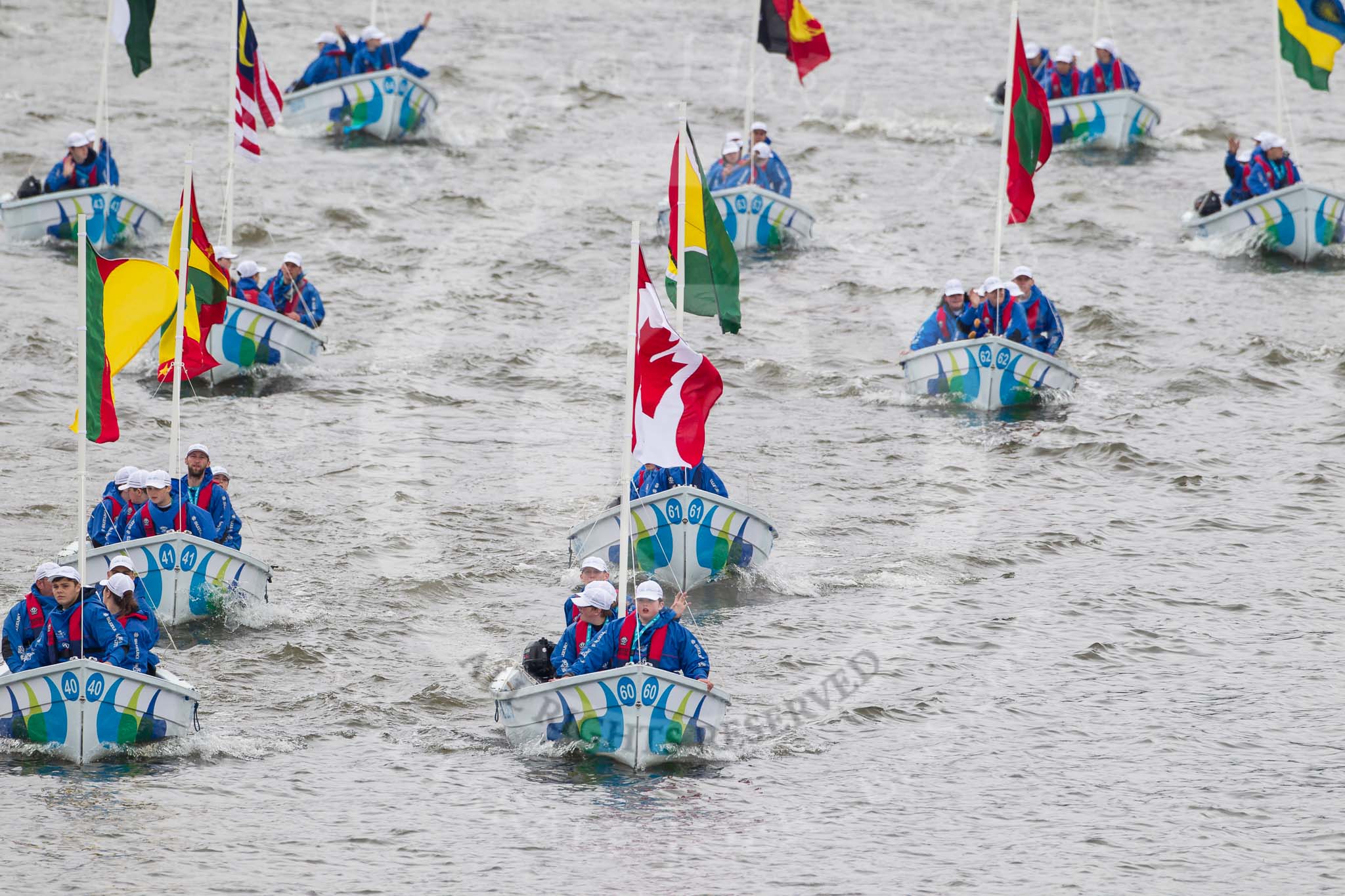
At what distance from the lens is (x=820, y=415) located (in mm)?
29828

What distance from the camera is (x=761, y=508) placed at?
26.0m

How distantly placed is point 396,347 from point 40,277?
639 centimetres

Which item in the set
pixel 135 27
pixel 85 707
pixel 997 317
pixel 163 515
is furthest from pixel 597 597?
pixel 135 27

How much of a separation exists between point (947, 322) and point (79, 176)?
1528 cm

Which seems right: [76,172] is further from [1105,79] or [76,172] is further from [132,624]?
[1105,79]

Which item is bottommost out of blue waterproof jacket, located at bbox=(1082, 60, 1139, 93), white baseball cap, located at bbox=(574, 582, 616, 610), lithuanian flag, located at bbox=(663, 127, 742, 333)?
white baseball cap, located at bbox=(574, 582, 616, 610)

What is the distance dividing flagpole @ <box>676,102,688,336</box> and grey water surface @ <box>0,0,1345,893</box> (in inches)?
146

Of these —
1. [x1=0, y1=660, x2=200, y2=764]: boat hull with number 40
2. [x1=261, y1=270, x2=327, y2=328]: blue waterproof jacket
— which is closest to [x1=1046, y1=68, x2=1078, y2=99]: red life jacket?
[x1=261, y1=270, x2=327, y2=328]: blue waterproof jacket

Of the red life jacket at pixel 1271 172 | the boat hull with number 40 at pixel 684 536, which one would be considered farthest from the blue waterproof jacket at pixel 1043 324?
the boat hull with number 40 at pixel 684 536

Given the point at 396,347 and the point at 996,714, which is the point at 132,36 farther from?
the point at 996,714

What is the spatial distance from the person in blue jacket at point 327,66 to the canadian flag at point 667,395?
24825 mm

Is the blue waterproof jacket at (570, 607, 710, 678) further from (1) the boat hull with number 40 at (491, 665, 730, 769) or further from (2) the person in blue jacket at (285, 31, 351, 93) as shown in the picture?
(2) the person in blue jacket at (285, 31, 351, 93)

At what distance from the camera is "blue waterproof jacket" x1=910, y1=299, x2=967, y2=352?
94.6ft

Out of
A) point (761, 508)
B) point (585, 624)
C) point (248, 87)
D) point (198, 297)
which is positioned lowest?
point (585, 624)
